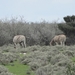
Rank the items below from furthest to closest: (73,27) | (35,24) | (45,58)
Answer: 1. (35,24)
2. (73,27)
3. (45,58)

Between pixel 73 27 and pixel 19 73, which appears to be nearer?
pixel 19 73

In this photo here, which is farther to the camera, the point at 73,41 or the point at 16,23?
the point at 16,23

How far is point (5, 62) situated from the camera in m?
17.1

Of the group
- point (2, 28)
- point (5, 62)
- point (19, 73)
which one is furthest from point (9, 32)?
point (19, 73)

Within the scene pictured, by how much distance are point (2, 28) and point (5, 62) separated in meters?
27.1

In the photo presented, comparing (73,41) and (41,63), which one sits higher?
(41,63)

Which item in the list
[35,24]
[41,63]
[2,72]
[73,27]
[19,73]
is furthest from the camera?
[35,24]

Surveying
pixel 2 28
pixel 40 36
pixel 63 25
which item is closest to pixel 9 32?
pixel 2 28

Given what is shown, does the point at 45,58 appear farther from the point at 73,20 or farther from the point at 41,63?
the point at 73,20

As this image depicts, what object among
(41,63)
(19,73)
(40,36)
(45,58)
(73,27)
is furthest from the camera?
A: (40,36)

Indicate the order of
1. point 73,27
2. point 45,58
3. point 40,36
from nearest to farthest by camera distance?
point 45,58 < point 73,27 < point 40,36

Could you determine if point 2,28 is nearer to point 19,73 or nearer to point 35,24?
point 35,24

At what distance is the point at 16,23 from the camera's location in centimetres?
4578

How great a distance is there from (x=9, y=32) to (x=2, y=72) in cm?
3231
